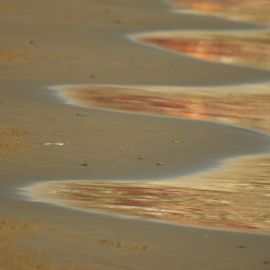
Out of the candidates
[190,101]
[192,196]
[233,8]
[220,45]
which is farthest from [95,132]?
[233,8]

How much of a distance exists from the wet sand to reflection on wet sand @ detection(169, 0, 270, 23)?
3.22 ft

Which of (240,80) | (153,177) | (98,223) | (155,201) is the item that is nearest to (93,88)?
(240,80)

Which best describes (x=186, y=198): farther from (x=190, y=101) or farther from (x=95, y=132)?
(x=190, y=101)

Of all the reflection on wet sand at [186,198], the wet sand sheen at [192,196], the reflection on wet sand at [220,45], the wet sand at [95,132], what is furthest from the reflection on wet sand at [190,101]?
the reflection on wet sand at [186,198]

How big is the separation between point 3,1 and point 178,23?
2.78 metres

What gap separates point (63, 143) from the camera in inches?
442

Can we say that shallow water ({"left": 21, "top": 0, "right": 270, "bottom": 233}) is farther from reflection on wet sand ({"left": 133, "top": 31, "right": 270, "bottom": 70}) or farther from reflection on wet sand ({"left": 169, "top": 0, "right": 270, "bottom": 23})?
reflection on wet sand ({"left": 169, "top": 0, "right": 270, "bottom": 23})

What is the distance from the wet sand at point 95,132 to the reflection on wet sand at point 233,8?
38.7 inches

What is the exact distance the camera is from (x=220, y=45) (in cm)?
1977

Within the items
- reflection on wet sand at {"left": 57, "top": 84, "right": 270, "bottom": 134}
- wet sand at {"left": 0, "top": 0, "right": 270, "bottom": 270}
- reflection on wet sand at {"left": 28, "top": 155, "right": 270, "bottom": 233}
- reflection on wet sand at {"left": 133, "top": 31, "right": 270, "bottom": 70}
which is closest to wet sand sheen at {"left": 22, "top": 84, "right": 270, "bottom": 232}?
reflection on wet sand at {"left": 28, "top": 155, "right": 270, "bottom": 233}

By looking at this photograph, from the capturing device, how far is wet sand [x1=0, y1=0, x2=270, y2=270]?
7.58 metres

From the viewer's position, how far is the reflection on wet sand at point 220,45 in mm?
18297

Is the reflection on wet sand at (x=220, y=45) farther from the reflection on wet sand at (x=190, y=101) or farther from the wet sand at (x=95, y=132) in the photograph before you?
the reflection on wet sand at (x=190, y=101)

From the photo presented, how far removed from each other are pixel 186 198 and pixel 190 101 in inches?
202
